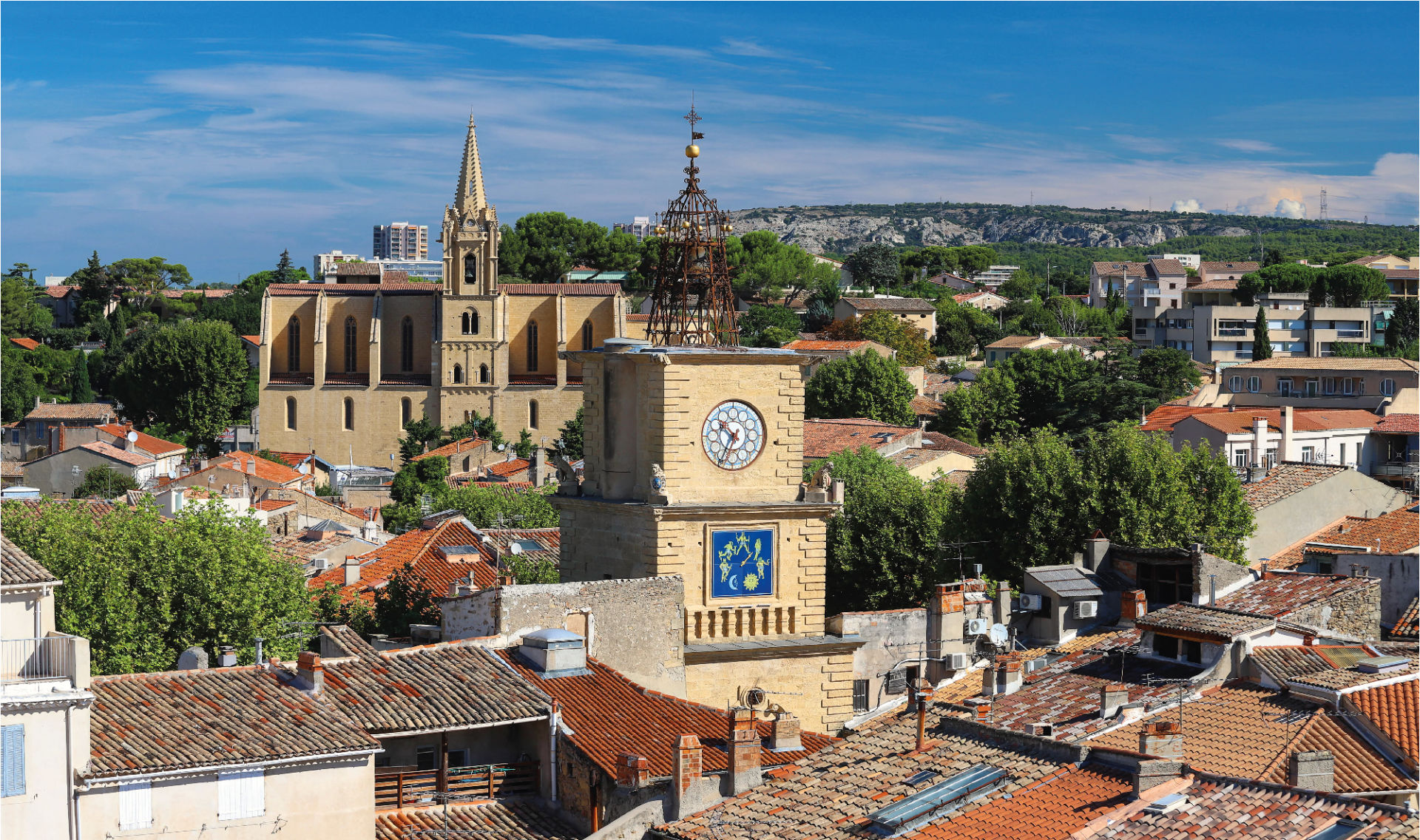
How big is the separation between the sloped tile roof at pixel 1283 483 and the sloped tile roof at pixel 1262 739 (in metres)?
18.3

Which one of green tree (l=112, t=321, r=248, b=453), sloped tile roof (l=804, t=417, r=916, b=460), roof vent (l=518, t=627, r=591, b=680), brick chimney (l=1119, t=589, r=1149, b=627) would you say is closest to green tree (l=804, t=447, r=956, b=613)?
brick chimney (l=1119, t=589, r=1149, b=627)

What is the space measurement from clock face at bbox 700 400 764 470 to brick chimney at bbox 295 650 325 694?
8.15 meters

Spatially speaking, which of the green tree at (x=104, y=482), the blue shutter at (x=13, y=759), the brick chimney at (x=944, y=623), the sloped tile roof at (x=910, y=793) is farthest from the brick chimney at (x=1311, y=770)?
the green tree at (x=104, y=482)

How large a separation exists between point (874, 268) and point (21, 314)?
6685 cm

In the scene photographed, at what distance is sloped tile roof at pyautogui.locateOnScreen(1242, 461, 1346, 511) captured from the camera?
142 feet

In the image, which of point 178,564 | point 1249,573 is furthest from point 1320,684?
point 178,564

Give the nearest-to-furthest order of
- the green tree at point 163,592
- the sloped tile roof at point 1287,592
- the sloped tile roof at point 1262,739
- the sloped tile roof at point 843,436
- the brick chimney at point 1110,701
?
the sloped tile roof at point 1262,739, the brick chimney at point 1110,701, the sloped tile roof at point 1287,592, the green tree at point 163,592, the sloped tile roof at point 843,436

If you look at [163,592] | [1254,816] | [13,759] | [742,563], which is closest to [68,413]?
[163,592]

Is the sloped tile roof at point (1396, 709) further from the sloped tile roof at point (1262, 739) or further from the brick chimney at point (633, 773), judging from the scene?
the brick chimney at point (633, 773)

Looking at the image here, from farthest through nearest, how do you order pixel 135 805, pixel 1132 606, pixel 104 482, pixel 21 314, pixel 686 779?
pixel 21 314, pixel 104 482, pixel 1132 606, pixel 686 779, pixel 135 805

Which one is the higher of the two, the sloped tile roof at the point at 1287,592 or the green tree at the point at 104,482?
the sloped tile roof at the point at 1287,592

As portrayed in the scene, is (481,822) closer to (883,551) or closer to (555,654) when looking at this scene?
(555,654)

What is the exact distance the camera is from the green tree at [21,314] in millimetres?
132000

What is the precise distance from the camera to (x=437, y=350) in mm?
104500
